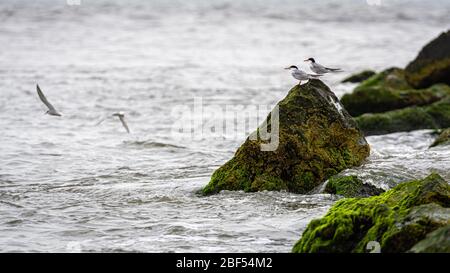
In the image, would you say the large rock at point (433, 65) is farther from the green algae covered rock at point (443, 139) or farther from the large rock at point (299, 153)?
the large rock at point (299, 153)

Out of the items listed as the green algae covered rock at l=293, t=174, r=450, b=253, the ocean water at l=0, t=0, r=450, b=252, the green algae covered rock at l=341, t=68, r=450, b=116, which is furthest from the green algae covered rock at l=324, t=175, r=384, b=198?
the green algae covered rock at l=341, t=68, r=450, b=116

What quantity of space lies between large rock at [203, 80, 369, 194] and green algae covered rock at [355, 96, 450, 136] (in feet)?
14.2

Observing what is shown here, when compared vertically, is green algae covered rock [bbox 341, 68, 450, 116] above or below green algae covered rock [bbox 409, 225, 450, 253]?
below

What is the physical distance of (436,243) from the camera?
19.0 ft

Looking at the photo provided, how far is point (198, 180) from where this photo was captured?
10422 mm

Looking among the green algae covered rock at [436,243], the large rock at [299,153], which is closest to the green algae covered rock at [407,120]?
the large rock at [299,153]

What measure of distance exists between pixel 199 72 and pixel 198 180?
1353 centimetres

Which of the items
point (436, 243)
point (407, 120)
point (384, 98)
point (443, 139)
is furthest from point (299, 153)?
point (384, 98)

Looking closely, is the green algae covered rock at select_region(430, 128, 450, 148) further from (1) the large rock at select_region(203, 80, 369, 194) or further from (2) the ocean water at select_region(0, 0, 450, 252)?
(1) the large rock at select_region(203, 80, 369, 194)

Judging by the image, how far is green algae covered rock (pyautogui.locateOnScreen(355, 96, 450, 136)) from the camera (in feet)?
46.6

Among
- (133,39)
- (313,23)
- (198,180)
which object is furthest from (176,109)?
(313,23)

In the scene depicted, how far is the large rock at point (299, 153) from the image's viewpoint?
9.38m

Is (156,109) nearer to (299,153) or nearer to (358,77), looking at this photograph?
(358,77)

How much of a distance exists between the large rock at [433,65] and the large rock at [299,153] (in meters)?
7.47
